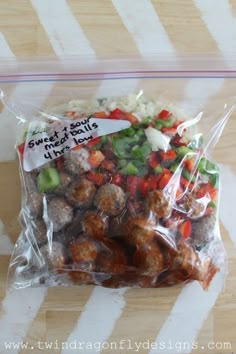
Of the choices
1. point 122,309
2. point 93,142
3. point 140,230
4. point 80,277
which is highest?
point 93,142

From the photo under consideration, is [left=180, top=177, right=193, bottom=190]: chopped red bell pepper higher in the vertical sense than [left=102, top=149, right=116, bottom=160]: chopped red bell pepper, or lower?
lower

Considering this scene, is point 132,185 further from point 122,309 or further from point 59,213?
point 122,309

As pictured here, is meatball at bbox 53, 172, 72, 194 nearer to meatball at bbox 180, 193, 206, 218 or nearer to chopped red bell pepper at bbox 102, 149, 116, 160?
chopped red bell pepper at bbox 102, 149, 116, 160

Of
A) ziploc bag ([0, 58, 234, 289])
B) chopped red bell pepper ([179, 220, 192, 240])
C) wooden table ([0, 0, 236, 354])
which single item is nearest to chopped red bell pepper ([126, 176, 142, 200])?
ziploc bag ([0, 58, 234, 289])

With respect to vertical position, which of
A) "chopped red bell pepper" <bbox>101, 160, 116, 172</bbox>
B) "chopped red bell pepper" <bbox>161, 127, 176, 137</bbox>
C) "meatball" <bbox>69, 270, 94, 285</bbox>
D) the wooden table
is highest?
"chopped red bell pepper" <bbox>161, 127, 176, 137</bbox>

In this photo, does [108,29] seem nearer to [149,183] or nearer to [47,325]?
[149,183]

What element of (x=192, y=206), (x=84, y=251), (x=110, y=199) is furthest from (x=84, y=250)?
(x=192, y=206)

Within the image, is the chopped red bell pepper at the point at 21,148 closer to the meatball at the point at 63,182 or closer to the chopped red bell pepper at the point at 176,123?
the meatball at the point at 63,182
